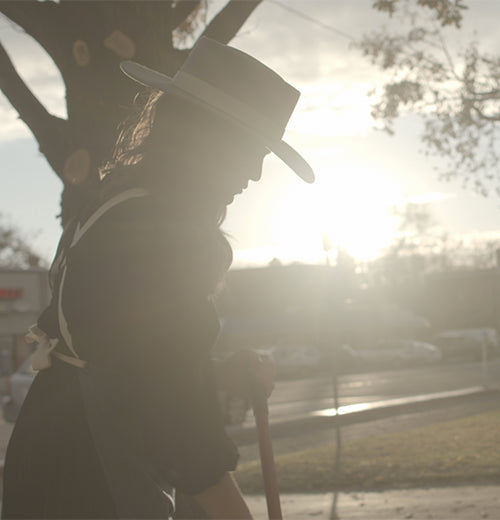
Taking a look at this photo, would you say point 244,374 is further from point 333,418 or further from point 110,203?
point 333,418

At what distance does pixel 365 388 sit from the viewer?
24625 millimetres

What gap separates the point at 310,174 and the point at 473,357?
43077 millimetres

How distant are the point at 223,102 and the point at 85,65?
2825 mm

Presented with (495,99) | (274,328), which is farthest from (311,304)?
(495,99)

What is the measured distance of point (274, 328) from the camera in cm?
4709

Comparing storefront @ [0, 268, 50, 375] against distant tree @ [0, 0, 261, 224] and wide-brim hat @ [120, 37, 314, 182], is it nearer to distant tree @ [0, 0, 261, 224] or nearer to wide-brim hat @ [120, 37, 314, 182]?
distant tree @ [0, 0, 261, 224]

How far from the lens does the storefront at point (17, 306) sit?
2908 cm

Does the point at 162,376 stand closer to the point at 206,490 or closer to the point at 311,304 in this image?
the point at 206,490

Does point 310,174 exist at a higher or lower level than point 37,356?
higher

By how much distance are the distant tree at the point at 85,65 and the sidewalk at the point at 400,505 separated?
10.6ft

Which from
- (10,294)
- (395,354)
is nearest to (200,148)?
(10,294)

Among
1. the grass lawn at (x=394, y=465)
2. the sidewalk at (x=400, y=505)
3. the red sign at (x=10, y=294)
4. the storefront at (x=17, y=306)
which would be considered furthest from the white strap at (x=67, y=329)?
the red sign at (x=10, y=294)

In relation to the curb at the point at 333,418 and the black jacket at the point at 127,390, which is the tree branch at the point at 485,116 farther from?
the black jacket at the point at 127,390

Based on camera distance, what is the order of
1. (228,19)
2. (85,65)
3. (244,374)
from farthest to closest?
(228,19) → (85,65) → (244,374)
